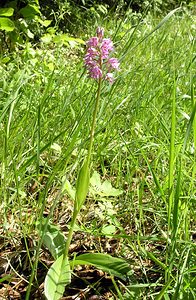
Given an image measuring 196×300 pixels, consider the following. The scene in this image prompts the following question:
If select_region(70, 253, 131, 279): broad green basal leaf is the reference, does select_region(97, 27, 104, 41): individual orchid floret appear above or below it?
above

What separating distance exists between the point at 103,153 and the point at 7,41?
5.14ft

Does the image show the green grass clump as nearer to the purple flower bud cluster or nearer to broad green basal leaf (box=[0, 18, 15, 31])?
the purple flower bud cluster

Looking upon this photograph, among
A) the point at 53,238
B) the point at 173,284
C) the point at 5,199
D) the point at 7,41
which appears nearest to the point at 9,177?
the point at 5,199

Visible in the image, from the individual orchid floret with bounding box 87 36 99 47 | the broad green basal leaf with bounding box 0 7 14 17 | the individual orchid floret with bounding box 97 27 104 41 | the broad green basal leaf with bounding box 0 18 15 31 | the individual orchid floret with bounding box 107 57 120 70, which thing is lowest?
the broad green basal leaf with bounding box 0 18 15 31

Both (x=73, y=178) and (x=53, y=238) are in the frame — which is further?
(x=73, y=178)

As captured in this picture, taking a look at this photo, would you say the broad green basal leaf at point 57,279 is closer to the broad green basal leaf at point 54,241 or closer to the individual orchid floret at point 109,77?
the broad green basal leaf at point 54,241

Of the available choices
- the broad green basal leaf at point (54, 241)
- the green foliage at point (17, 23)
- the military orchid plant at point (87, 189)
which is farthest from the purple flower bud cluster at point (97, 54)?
the green foliage at point (17, 23)

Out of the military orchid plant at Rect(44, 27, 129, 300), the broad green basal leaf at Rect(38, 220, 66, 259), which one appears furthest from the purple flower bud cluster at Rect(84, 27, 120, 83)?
the broad green basal leaf at Rect(38, 220, 66, 259)

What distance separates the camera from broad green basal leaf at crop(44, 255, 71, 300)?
72cm

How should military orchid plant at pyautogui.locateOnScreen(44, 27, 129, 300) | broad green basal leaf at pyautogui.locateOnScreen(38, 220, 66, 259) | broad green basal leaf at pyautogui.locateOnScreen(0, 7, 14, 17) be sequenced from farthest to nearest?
broad green basal leaf at pyautogui.locateOnScreen(0, 7, 14, 17) < broad green basal leaf at pyautogui.locateOnScreen(38, 220, 66, 259) < military orchid plant at pyautogui.locateOnScreen(44, 27, 129, 300)

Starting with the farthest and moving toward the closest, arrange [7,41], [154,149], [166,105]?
[7,41] < [166,105] < [154,149]

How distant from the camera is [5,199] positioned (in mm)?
918

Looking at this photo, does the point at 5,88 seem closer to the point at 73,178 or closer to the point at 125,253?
the point at 73,178

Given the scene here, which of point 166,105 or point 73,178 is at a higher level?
point 166,105
